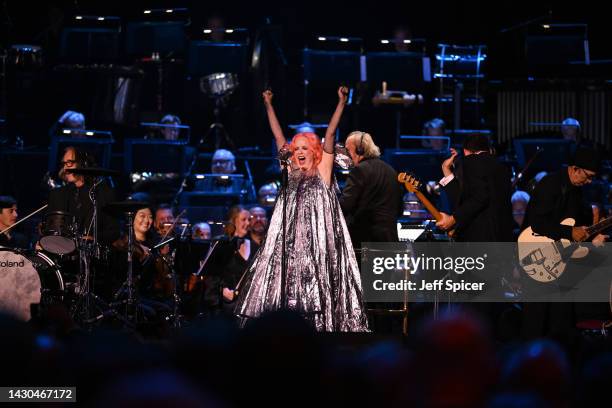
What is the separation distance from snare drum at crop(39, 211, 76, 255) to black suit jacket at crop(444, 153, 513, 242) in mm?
3420

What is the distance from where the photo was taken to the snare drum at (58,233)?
8344mm

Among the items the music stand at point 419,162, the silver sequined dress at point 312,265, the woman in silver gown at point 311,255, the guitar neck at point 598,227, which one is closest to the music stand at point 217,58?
the music stand at point 419,162

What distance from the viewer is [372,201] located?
327 inches

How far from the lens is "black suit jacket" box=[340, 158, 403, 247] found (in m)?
8.23

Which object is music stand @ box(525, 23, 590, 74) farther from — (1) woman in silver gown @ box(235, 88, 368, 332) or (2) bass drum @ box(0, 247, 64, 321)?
(2) bass drum @ box(0, 247, 64, 321)

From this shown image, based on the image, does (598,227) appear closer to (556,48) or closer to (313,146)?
(313,146)

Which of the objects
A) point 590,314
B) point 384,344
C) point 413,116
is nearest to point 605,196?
point 590,314

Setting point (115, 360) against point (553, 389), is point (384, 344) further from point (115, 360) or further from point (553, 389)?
point (115, 360)

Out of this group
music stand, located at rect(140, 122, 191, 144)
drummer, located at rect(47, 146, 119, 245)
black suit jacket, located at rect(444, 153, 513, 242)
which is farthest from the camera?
music stand, located at rect(140, 122, 191, 144)

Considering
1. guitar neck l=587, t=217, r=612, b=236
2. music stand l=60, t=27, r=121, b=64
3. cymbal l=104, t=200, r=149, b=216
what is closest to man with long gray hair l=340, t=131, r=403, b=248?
guitar neck l=587, t=217, r=612, b=236

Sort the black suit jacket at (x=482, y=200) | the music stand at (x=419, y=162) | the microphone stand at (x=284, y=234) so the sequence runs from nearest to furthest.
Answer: the microphone stand at (x=284, y=234)
the black suit jacket at (x=482, y=200)
the music stand at (x=419, y=162)

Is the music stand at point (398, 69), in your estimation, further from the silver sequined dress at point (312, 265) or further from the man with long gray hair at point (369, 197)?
the silver sequined dress at point (312, 265)

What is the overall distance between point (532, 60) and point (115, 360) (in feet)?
42.6

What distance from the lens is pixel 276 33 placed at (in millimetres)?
15055
